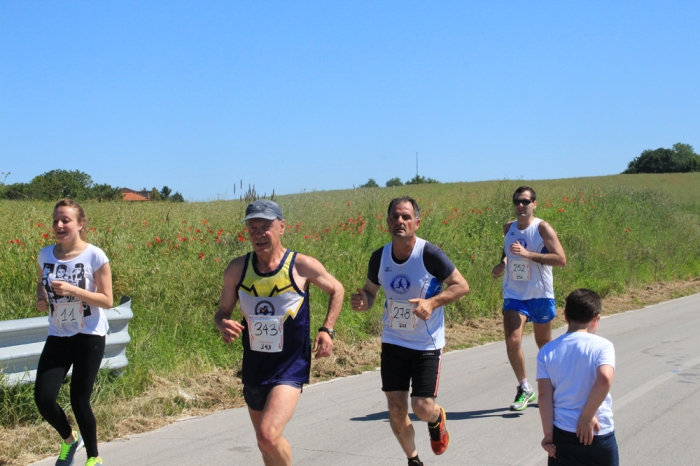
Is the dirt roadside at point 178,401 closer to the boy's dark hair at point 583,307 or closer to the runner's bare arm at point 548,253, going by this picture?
the runner's bare arm at point 548,253

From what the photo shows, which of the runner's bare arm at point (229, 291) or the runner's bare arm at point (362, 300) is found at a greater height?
the runner's bare arm at point (229, 291)

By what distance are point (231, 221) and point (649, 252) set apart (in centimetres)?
1310

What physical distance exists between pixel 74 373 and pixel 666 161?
112m

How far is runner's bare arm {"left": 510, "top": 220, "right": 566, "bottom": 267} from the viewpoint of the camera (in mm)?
6699

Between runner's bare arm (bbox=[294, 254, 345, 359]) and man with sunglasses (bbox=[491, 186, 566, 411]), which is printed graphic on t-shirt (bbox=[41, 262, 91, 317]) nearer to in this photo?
runner's bare arm (bbox=[294, 254, 345, 359])

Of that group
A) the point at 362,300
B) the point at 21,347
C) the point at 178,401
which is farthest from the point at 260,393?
the point at 178,401

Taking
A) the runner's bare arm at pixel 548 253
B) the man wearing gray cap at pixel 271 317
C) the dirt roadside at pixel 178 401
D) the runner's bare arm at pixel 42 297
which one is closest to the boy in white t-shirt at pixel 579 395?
the man wearing gray cap at pixel 271 317

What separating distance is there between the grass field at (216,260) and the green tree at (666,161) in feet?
285

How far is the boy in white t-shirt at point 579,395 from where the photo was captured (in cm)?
340

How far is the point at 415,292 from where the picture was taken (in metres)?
4.88

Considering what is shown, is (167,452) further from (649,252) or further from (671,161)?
(671,161)

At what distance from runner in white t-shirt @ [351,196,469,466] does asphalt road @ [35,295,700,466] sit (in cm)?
64

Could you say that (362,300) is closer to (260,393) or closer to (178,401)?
(260,393)

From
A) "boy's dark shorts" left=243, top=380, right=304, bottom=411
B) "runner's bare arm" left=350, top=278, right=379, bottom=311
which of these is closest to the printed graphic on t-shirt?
"boy's dark shorts" left=243, top=380, right=304, bottom=411
